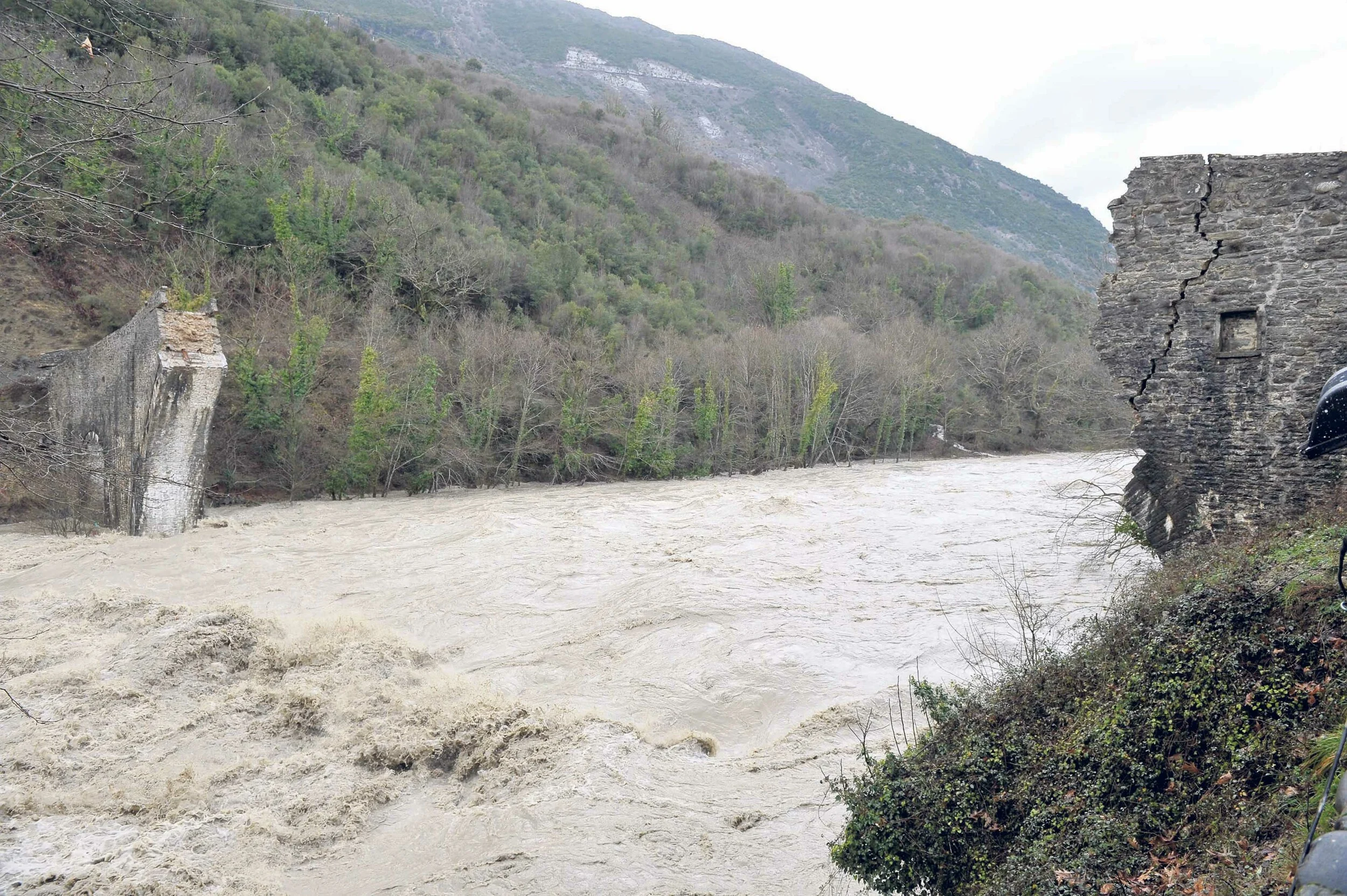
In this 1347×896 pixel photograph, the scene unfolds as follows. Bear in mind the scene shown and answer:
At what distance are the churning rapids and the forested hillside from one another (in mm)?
5208

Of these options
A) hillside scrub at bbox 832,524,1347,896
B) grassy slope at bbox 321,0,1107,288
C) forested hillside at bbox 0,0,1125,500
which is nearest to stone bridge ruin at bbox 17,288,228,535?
forested hillside at bbox 0,0,1125,500

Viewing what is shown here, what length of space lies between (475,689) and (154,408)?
11251mm

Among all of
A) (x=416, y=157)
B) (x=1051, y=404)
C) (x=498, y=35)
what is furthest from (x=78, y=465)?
(x=498, y=35)

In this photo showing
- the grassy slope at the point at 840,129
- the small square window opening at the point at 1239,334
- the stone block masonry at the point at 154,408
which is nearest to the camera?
the small square window opening at the point at 1239,334

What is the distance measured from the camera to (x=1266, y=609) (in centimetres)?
561

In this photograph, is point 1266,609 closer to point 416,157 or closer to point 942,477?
point 942,477

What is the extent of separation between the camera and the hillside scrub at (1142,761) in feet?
15.0

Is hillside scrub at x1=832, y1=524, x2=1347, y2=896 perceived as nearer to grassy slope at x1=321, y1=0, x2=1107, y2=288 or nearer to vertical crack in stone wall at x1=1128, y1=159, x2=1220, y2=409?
vertical crack in stone wall at x1=1128, y1=159, x2=1220, y2=409

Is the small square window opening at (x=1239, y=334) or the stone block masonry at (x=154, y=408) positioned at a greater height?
the small square window opening at (x=1239, y=334)

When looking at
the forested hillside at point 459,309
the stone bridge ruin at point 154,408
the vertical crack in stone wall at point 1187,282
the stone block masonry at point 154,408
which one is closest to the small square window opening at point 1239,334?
the vertical crack in stone wall at point 1187,282

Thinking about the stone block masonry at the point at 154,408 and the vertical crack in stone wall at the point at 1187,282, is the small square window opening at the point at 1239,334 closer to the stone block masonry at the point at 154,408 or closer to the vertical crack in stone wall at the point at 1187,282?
the vertical crack in stone wall at the point at 1187,282

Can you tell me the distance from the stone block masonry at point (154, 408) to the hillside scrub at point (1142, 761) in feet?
54.6

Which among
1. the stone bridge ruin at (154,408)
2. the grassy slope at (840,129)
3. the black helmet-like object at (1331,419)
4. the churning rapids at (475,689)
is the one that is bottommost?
the churning rapids at (475,689)

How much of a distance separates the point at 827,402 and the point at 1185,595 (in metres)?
30.0
